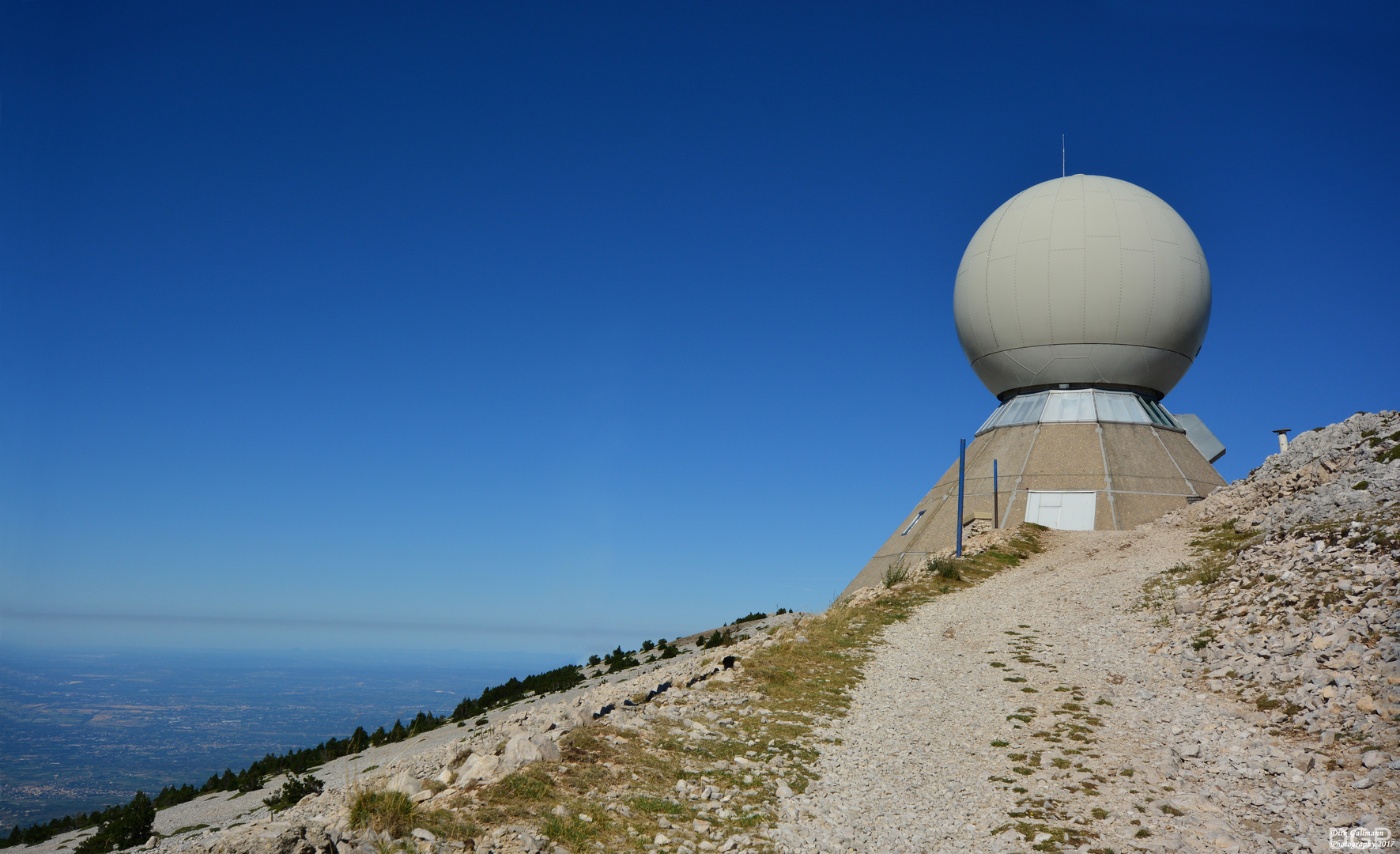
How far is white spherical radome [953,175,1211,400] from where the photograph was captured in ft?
90.2

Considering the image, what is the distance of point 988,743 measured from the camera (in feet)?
27.4

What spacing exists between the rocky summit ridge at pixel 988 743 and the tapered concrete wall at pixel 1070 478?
1062 centimetres

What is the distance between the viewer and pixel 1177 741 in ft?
26.1

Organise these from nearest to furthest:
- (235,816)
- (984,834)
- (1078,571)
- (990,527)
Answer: (984,834) → (235,816) → (1078,571) → (990,527)

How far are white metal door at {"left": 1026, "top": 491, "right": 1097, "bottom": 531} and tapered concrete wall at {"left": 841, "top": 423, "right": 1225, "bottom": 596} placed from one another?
0.21m

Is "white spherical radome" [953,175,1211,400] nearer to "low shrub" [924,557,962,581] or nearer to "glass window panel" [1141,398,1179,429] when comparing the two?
"glass window panel" [1141,398,1179,429]

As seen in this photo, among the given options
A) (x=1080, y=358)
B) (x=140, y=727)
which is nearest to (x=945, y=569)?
(x=1080, y=358)

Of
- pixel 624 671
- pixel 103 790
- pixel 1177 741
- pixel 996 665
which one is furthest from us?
pixel 103 790

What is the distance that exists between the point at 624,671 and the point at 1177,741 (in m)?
15.7

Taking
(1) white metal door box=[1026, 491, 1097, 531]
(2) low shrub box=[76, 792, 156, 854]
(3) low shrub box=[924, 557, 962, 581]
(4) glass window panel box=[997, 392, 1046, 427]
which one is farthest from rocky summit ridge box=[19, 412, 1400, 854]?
(4) glass window panel box=[997, 392, 1046, 427]

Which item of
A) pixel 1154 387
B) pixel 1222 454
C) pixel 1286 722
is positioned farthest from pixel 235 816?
pixel 1222 454

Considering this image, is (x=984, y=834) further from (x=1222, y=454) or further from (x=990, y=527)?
(x=1222, y=454)

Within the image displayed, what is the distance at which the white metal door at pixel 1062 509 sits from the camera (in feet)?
85.8

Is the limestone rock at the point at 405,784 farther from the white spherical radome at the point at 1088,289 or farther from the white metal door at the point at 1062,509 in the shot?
the white spherical radome at the point at 1088,289
